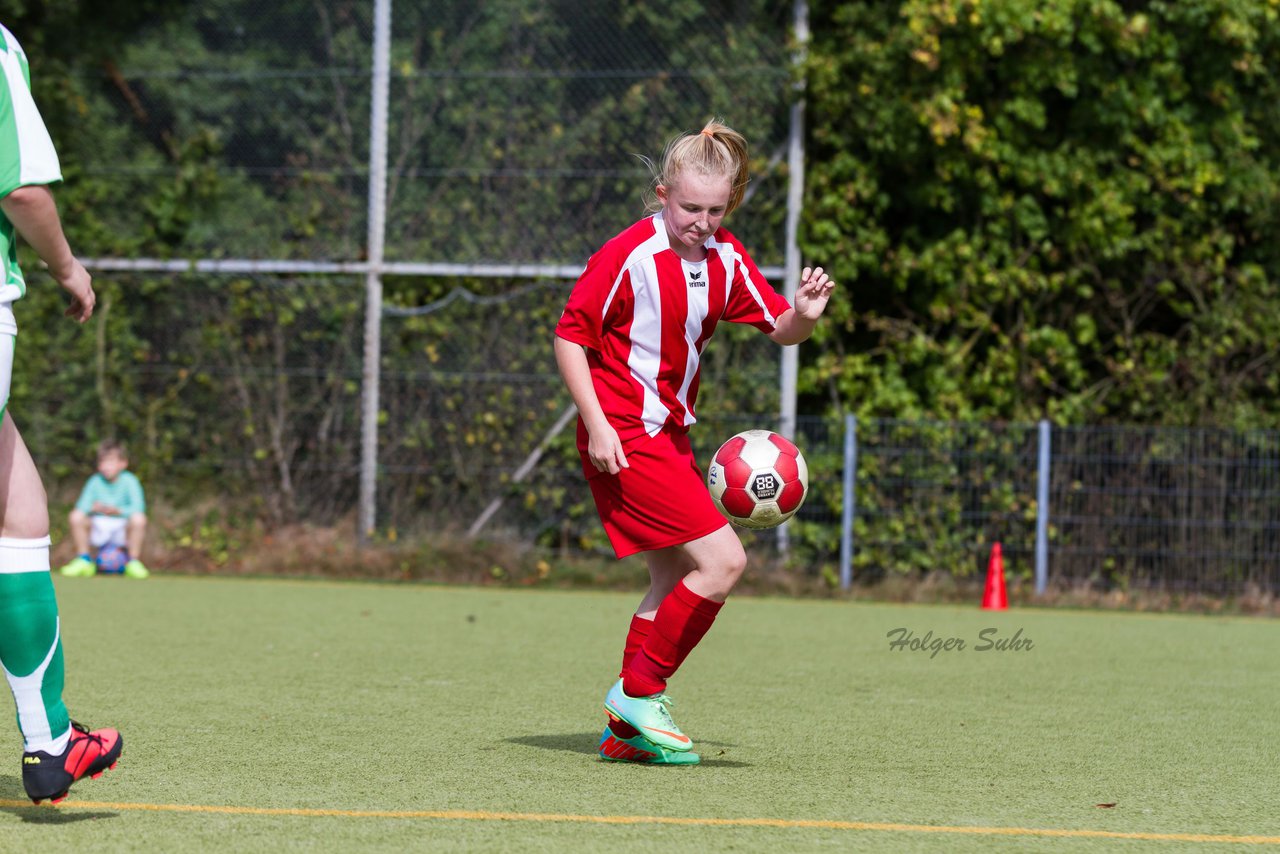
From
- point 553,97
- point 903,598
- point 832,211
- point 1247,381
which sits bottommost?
point 903,598

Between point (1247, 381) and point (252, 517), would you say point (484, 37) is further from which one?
point (1247, 381)

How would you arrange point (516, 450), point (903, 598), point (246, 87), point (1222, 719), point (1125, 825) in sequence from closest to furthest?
1. point (1125, 825)
2. point (1222, 719)
3. point (903, 598)
4. point (516, 450)
5. point (246, 87)

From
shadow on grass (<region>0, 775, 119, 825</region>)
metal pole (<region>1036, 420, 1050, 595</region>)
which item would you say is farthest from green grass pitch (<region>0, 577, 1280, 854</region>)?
metal pole (<region>1036, 420, 1050, 595</region>)

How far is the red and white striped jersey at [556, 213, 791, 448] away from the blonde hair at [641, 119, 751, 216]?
20cm

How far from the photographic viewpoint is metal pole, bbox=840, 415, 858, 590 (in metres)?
11.4

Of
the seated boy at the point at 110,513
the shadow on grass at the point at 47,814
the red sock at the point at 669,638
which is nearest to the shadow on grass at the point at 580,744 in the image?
the red sock at the point at 669,638

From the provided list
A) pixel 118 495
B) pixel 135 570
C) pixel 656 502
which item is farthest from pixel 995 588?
pixel 656 502

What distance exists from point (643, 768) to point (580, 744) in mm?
467

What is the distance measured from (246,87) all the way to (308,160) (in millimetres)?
880

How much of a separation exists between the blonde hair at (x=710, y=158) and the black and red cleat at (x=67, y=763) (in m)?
2.06

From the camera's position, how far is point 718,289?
4.61 meters

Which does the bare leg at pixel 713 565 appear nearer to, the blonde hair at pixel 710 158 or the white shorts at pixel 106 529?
the blonde hair at pixel 710 158

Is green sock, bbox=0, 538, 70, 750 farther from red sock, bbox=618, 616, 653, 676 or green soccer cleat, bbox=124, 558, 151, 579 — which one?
green soccer cleat, bbox=124, 558, 151, 579

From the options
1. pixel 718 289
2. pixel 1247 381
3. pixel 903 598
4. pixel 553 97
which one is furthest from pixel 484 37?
pixel 718 289
